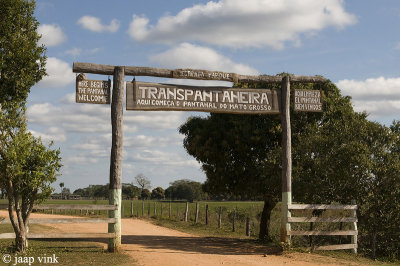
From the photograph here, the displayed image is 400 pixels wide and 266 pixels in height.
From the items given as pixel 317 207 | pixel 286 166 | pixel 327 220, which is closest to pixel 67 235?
pixel 286 166

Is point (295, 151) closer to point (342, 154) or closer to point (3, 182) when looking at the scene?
point (342, 154)

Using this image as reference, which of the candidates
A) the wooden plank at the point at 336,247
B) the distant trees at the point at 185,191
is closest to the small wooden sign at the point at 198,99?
the wooden plank at the point at 336,247

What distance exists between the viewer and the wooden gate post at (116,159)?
13547 millimetres

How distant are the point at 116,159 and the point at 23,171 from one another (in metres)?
2.75

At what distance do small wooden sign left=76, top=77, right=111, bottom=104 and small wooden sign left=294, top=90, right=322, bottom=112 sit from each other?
6967mm

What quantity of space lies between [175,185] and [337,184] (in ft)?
337

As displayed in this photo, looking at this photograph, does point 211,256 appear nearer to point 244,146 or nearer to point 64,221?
point 64,221

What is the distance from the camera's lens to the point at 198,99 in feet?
48.9

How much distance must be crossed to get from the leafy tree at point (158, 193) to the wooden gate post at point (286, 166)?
328ft

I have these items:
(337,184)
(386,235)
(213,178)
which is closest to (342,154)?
(337,184)

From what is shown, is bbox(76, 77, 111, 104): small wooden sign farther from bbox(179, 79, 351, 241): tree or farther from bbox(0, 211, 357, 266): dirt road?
bbox(179, 79, 351, 241): tree

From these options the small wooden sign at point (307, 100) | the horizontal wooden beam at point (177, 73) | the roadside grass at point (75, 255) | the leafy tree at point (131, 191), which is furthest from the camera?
the leafy tree at point (131, 191)

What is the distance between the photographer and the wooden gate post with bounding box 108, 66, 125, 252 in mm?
13547

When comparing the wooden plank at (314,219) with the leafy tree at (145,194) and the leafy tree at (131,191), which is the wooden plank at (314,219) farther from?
the leafy tree at (145,194)
